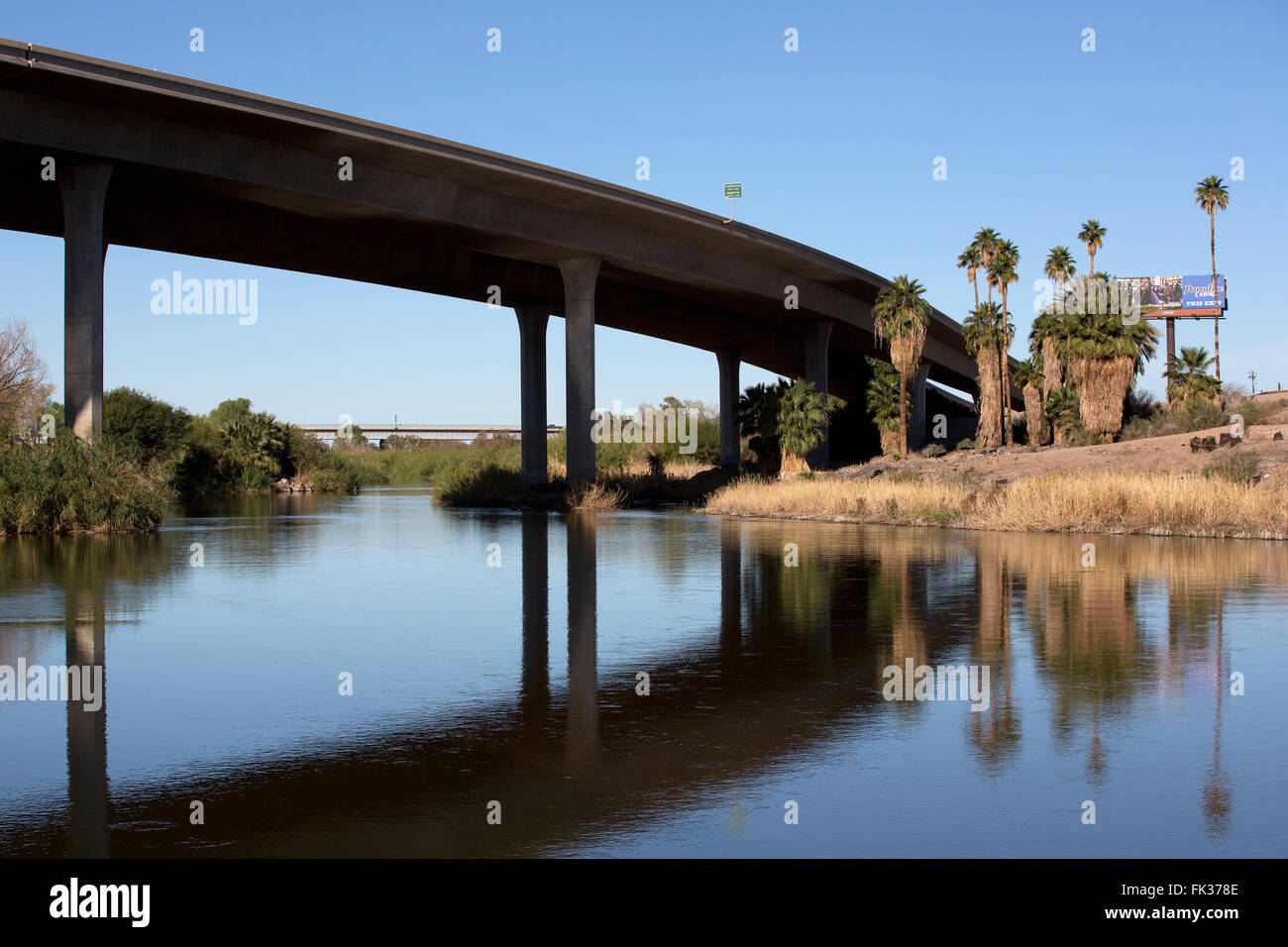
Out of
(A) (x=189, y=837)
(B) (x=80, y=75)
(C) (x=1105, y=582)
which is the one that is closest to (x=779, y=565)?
(C) (x=1105, y=582)

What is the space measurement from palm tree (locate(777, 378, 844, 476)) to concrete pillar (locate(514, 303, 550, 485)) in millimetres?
11458

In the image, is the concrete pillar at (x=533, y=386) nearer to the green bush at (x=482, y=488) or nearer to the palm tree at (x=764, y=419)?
the green bush at (x=482, y=488)

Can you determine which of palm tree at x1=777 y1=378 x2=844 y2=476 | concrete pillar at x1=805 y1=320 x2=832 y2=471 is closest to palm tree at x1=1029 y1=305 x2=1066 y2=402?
concrete pillar at x1=805 y1=320 x2=832 y2=471

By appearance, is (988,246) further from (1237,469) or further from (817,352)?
(1237,469)

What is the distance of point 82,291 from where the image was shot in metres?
33.4

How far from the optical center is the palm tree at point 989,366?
2446 inches

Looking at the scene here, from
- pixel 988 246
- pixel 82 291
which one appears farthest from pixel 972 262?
pixel 82 291

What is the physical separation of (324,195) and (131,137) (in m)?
6.28

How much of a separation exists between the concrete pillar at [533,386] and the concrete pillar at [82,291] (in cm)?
2409

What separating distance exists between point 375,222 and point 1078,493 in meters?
26.4

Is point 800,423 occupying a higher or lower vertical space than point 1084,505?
higher

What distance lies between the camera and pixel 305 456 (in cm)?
8625

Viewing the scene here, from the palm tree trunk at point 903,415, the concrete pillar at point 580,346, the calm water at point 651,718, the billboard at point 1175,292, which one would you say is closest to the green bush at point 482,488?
the concrete pillar at point 580,346
